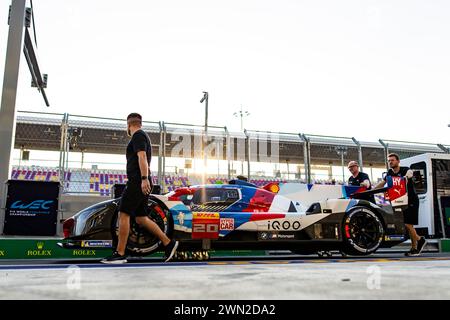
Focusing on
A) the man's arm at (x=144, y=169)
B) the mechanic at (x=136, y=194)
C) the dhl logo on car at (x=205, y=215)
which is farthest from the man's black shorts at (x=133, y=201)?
the dhl logo on car at (x=205, y=215)

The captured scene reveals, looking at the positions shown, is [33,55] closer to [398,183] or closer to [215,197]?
[215,197]

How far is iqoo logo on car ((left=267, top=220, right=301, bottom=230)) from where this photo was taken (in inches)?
195

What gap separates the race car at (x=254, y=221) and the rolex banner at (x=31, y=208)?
294 centimetres

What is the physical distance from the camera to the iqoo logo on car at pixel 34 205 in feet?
24.8

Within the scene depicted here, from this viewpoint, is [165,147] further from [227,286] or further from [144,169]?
[227,286]

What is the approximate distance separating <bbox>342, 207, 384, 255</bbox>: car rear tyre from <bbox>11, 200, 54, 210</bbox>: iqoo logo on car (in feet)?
18.7

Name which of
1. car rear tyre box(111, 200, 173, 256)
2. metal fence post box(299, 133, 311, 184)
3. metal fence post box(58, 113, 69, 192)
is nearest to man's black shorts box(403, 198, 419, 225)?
car rear tyre box(111, 200, 173, 256)

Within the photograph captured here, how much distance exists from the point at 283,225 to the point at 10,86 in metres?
6.42

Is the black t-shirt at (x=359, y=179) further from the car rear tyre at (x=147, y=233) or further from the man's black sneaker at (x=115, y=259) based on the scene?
the man's black sneaker at (x=115, y=259)

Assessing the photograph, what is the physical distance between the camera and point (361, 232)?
535 cm

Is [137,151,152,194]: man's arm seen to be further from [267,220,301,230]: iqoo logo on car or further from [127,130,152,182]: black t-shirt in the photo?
[267,220,301,230]: iqoo logo on car
